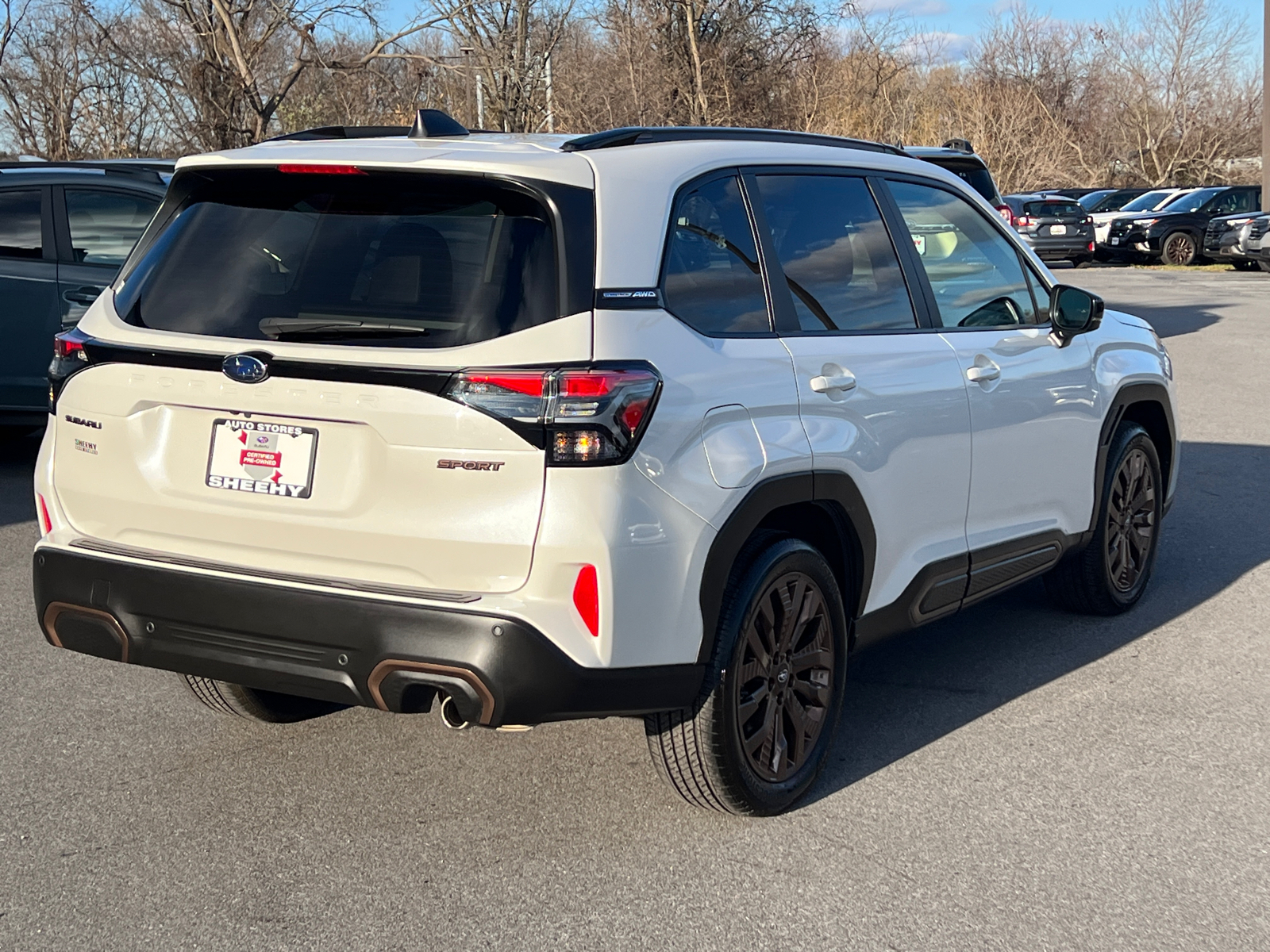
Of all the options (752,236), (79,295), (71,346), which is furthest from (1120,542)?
(79,295)

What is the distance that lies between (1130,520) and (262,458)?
3.87 metres

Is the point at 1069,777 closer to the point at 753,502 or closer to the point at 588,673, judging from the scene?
the point at 753,502

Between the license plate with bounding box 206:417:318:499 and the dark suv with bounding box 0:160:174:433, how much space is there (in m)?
5.65

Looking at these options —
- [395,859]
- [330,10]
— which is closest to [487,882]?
[395,859]

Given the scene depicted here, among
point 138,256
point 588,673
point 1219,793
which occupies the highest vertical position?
point 138,256

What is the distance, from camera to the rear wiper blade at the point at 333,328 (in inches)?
138

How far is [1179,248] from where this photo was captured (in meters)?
33.6

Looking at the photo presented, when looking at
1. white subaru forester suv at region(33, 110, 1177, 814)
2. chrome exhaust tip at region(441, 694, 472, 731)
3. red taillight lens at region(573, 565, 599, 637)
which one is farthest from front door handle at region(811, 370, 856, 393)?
chrome exhaust tip at region(441, 694, 472, 731)

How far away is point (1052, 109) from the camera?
5819cm

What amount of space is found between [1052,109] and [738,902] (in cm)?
5900

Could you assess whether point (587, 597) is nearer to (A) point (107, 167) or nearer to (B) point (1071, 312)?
(B) point (1071, 312)

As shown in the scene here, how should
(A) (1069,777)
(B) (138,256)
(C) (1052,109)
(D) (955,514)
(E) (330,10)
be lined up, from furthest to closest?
(C) (1052,109) < (E) (330,10) < (D) (955,514) < (A) (1069,777) < (B) (138,256)

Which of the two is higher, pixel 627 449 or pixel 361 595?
pixel 627 449

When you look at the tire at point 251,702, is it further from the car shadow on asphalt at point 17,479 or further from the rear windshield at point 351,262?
the car shadow on asphalt at point 17,479
